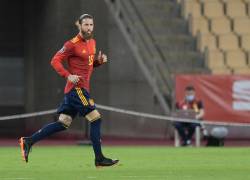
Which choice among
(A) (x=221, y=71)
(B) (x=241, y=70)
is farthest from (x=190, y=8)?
(B) (x=241, y=70)

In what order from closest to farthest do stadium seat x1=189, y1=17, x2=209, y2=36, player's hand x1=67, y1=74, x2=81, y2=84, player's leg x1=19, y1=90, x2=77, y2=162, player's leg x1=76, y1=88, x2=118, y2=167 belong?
player's hand x1=67, y1=74, x2=81, y2=84 < player's leg x1=76, y1=88, x2=118, y2=167 < player's leg x1=19, y1=90, x2=77, y2=162 < stadium seat x1=189, y1=17, x2=209, y2=36

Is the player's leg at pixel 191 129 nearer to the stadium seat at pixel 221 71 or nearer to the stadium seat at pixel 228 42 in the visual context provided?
the stadium seat at pixel 221 71

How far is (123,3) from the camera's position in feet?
88.3

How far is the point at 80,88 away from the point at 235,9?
55.1 feet

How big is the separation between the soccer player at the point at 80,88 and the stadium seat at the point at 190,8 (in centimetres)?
1600

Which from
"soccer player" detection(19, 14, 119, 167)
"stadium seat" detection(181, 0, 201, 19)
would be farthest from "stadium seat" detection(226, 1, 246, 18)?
"soccer player" detection(19, 14, 119, 167)

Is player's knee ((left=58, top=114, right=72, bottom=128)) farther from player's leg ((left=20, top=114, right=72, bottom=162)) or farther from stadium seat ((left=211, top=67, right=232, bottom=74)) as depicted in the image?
stadium seat ((left=211, top=67, right=232, bottom=74))

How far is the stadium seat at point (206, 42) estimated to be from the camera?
1083 inches

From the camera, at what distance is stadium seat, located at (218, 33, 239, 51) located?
→ 27625mm

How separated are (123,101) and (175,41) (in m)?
2.86

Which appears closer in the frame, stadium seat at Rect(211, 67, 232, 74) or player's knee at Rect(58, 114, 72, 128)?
player's knee at Rect(58, 114, 72, 128)
